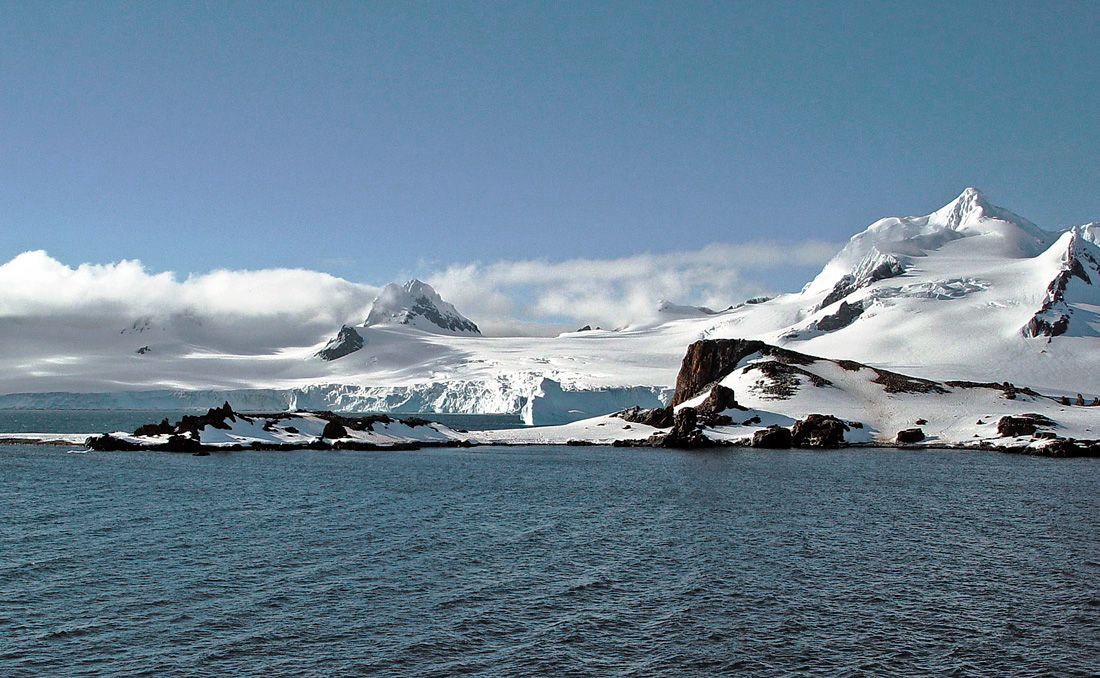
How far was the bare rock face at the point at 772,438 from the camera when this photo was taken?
3595 inches

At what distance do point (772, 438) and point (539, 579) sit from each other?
225ft

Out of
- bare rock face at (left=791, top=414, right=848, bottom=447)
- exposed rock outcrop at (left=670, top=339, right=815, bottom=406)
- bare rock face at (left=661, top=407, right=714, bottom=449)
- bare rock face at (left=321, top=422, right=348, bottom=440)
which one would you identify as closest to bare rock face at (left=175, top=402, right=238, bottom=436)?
bare rock face at (left=321, top=422, right=348, bottom=440)

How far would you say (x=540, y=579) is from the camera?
2731 cm

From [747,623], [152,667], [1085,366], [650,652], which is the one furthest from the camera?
[1085,366]

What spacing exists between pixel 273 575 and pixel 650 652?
1276 cm

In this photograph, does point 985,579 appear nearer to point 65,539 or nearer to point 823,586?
point 823,586

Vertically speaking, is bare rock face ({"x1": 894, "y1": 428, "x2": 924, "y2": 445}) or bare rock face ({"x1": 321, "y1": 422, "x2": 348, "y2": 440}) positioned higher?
bare rock face ({"x1": 321, "y1": 422, "x2": 348, "y2": 440})

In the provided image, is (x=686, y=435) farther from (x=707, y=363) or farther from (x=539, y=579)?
(x=539, y=579)

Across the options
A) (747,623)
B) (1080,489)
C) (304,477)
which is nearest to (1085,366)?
(1080,489)

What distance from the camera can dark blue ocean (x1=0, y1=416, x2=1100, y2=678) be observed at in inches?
790

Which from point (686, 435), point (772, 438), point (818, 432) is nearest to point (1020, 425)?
point (818, 432)

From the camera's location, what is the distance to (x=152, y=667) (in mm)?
18906

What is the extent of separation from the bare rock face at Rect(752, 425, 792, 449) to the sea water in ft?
128

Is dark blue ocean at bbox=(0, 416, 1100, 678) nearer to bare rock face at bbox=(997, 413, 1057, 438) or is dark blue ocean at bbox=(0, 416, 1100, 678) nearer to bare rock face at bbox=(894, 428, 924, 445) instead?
bare rock face at bbox=(894, 428, 924, 445)
